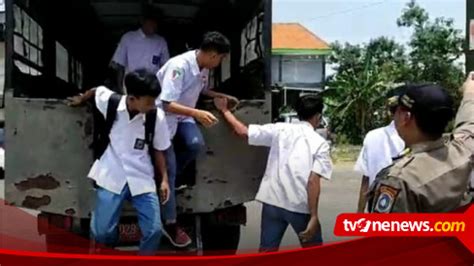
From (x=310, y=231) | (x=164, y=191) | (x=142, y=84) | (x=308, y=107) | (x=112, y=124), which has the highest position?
(x=142, y=84)

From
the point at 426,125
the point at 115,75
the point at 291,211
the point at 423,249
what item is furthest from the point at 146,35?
the point at 426,125

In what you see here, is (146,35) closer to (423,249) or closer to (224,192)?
(224,192)

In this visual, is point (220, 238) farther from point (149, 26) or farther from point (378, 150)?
point (149, 26)

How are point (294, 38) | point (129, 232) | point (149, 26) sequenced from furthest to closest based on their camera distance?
point (294, 38) → point (149, 26) → point (129, 232)

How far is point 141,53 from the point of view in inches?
267

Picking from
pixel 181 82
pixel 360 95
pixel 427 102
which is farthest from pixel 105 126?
pixel 360 95

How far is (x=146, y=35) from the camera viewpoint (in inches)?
271

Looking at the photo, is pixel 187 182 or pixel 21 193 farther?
pixel 187 182

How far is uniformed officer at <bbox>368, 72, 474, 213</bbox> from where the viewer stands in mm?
2705

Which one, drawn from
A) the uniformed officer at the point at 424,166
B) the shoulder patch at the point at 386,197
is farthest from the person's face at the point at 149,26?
the shoulder patch at the point at 386,197

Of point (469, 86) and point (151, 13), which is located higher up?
point (151, 13)

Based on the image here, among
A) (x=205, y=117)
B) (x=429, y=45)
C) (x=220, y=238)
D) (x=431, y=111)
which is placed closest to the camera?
(x=431, y=111)

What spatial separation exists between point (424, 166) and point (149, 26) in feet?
14.9

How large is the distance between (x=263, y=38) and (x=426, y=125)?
306 cm
